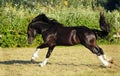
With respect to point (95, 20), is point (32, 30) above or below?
above

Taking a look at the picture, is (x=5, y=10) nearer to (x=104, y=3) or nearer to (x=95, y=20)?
(x=95, y=20)

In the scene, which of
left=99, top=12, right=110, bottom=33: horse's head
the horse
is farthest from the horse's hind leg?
left=99, top=12, right=110, bottom=33: horse's head

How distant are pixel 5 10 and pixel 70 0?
35.7 meters

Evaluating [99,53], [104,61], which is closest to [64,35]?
[99,53]

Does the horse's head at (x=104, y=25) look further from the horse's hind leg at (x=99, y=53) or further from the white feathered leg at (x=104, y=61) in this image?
the white feathered leg at (x=104, y=61)

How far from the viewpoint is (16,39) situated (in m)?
Result: 22.0

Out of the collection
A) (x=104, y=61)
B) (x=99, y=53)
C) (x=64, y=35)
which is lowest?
(x=104, y=61)

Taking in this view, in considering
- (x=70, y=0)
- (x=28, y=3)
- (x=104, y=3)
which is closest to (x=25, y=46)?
(x=28, y=3)

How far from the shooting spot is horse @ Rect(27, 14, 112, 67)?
37.8ft

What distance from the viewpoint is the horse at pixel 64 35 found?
37.8 ft

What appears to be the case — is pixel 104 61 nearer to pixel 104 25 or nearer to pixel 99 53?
pixel 99 53

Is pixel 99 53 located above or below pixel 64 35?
below

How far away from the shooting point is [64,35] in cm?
1180

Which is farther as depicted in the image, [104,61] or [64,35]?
[64,35]
